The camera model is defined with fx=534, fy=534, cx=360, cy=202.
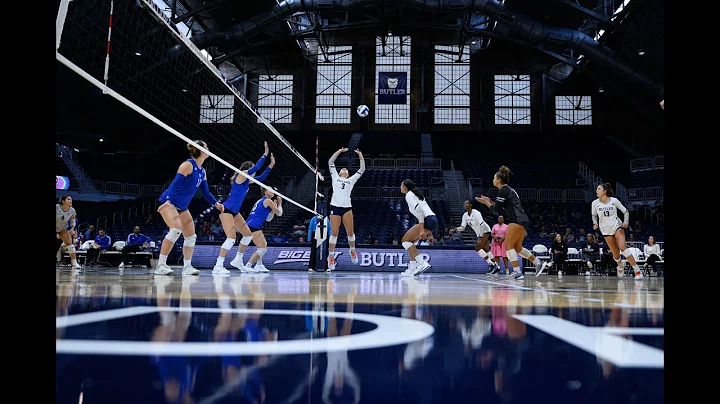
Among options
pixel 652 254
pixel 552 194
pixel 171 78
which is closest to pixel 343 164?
pixel 171 78

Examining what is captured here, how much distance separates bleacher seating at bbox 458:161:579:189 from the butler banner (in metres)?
4.87

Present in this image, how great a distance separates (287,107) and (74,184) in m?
11.0

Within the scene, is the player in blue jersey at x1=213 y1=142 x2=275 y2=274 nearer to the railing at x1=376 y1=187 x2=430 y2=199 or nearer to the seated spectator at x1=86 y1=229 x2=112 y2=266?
the seated spectator at x1=86 y1=229 x2=112 y2=266

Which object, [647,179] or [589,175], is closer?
[647,179]

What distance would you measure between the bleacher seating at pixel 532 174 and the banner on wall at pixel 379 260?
1165cm

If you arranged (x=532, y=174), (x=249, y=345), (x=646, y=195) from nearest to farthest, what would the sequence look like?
(x=249, y=345)
(x=646, y=195)
(x=532, y=174)

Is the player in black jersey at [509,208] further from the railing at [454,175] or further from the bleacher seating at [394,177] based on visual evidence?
the bleacher seating at [394,177]

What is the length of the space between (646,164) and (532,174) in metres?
5.40

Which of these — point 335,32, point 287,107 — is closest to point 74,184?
point 287,107

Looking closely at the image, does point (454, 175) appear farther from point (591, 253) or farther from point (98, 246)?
point (98, 246)

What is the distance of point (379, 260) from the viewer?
13.9 metres

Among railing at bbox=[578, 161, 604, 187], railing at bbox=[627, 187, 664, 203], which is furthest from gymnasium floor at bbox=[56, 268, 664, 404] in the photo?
railing at bbox=[578, 161, 604, 187]

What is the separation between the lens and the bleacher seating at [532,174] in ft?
85.3
